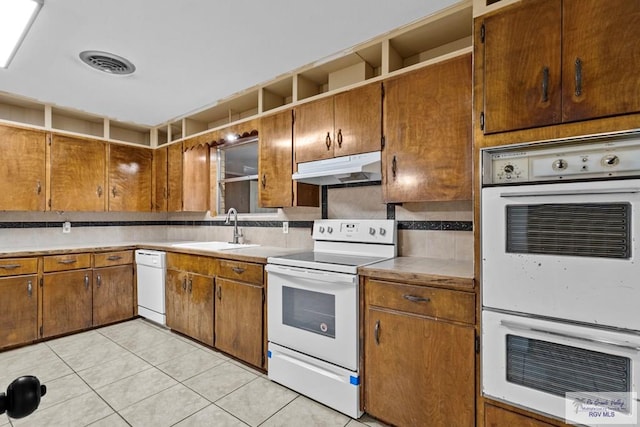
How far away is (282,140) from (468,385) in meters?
2.14

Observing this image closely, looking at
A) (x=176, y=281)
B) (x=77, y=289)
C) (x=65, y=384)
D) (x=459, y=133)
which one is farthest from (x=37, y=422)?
(x=459, y=133)

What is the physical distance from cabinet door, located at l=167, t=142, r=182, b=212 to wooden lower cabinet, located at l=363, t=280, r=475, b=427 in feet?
9.41

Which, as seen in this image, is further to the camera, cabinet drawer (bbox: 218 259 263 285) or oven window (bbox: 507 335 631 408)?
cabinet drawer (bbox: 218 259 263 285)

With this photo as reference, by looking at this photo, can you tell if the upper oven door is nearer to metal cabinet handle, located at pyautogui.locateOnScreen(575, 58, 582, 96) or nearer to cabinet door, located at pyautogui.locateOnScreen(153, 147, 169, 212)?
metal cabinet handle, located at pyautogui.locateOnScreen(575, 58, 582, 96)

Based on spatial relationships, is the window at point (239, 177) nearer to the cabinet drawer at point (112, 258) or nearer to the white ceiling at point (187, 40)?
the white ceiling at point (187, 40)

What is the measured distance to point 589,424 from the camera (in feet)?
4.05

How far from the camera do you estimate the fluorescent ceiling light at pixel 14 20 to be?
68.1 inches

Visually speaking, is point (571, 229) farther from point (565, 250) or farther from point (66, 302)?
point (66, 302)

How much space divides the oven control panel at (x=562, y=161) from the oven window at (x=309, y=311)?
3.73 ft

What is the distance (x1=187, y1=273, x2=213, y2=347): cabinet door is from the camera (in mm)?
2727

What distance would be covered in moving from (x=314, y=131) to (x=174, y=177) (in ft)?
7.24

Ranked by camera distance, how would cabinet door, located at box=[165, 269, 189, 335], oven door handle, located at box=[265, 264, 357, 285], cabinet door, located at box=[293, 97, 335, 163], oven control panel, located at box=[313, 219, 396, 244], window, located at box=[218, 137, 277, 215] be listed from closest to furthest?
oven door handle, located at box=[265, 264, 357, 285] < oven control panel, located at box=[313, 219, 396, 244] < cabinet door, located at box=[293, 97, 335, 163] < cabinet door, located at box=[165, 269, 189, 335] < window, located at box=[218, 137, 277, 215]

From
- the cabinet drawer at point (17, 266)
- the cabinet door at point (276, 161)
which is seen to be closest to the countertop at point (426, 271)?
the cabinet door at point (276, 161)

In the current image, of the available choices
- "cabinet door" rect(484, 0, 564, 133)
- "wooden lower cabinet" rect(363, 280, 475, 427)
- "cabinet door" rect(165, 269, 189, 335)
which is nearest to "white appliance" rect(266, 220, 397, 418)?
"wooden lower cabinet" rect(363, 280, 475, 427)
